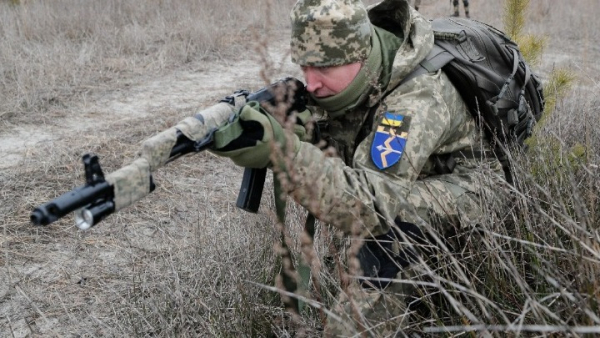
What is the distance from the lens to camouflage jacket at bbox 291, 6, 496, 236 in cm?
198

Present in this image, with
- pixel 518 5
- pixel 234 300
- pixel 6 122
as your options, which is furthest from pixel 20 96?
pixel 518 5

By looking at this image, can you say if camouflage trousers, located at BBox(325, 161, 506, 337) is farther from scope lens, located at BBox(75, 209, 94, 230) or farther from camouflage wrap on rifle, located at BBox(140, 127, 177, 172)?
scope lens, located at BBox(75, 209, 94, 230)

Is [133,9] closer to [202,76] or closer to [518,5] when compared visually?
[202,76]

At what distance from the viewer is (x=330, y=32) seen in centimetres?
220

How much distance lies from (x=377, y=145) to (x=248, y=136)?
1.64 ft

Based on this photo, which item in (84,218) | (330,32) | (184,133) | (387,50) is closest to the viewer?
(84,218)

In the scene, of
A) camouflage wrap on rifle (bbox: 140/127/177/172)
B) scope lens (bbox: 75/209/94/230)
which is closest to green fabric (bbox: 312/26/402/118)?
camouflage wrap on rifle (bbox: 140/127/177/172)

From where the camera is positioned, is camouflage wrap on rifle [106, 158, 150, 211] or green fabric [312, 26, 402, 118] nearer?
camouflage wrap on rifle [106, 158, 150, 211]

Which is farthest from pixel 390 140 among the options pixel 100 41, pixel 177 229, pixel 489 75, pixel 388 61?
pixel 100 41

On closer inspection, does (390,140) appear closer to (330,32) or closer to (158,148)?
(330,32)

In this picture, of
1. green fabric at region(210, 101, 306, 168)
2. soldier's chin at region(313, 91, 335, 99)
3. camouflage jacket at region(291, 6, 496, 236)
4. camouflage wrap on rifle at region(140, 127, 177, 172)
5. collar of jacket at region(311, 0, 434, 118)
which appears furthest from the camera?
soldier's chin at region(313, 91, 335, 99)

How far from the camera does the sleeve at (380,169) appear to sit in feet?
6.48

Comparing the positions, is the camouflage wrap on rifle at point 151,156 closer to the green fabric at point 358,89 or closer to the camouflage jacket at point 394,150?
the camouflage jacket at point 394,150

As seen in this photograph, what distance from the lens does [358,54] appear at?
2.25 m
